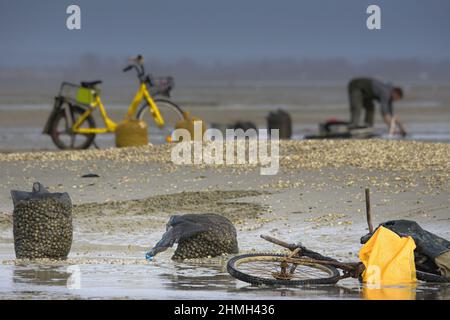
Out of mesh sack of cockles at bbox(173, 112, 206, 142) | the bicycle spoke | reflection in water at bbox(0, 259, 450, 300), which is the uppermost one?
mesh sack of cockles at bbox(173, 112, 206, 142)

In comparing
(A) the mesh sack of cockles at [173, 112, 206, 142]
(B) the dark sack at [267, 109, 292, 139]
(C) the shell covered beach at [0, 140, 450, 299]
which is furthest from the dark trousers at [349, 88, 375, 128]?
(C) the shell covered beach at [0, 140, 450, 299]

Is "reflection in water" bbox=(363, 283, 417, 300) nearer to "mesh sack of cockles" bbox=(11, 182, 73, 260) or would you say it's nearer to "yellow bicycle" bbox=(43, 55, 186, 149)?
"mesh sack of cockles" bbox=(11, 182, 73, 260)

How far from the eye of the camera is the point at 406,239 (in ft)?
34.9

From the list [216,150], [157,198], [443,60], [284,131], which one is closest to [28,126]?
[284,131]

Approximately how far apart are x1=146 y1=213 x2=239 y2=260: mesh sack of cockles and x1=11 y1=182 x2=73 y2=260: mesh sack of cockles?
76 centimetres

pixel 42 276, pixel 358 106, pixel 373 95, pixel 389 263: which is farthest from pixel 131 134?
pixel 389 263

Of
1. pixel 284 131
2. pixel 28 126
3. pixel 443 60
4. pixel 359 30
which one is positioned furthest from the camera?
pixel 359 30

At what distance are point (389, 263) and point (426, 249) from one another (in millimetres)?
344

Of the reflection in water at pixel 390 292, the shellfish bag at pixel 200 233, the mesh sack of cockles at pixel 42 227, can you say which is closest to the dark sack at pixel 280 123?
the shellfish bag at pixel 200 233

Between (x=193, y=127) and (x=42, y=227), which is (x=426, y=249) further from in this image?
(x=193, y=127)

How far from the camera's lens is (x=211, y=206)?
47.5 ft

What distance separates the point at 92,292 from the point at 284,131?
1601 centimetres

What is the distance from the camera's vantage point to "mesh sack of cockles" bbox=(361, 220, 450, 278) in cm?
1059

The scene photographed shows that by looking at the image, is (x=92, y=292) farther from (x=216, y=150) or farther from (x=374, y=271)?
(x=216, y=150)
